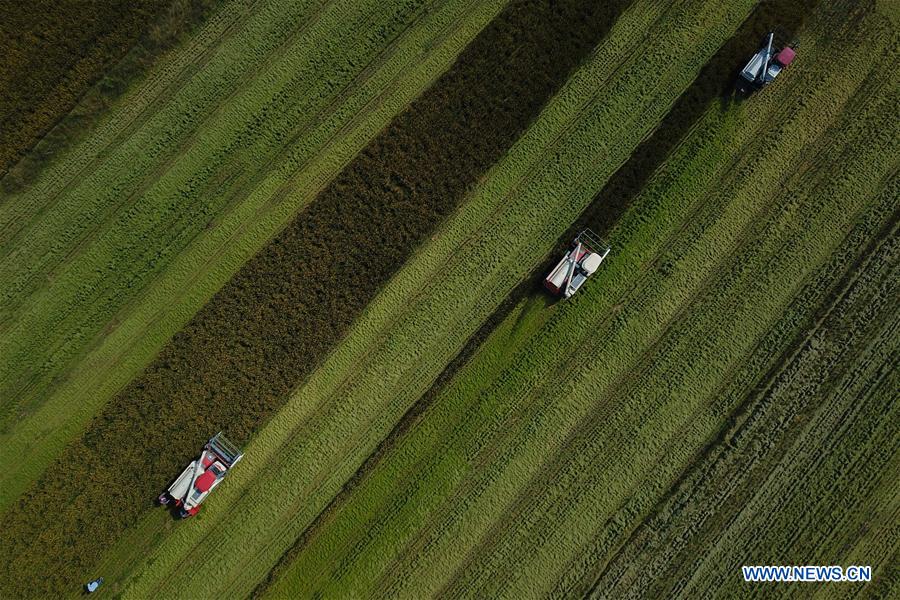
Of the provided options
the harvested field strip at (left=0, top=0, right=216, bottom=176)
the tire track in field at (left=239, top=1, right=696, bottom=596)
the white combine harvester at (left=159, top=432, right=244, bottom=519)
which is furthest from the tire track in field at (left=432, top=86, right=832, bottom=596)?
the harvested field strip at (left=0, top=0, right=216, bottom=176)

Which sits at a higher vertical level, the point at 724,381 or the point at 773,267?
the point at 773,267

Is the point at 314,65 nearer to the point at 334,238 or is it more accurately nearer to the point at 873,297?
the point at 334,238

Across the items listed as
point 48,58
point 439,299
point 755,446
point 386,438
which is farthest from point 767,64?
point 48,58

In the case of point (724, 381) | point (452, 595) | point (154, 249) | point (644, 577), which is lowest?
point (452, 595)

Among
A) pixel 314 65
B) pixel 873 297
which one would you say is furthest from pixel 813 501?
pixel 314 65

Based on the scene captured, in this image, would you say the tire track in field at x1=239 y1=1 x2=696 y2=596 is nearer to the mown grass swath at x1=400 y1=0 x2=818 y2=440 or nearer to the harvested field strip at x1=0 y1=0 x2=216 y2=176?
the mown grass swath at x1=400 y1=0 x2=818 y2=440

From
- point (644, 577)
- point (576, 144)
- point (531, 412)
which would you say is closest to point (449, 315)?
point (531, 412)
